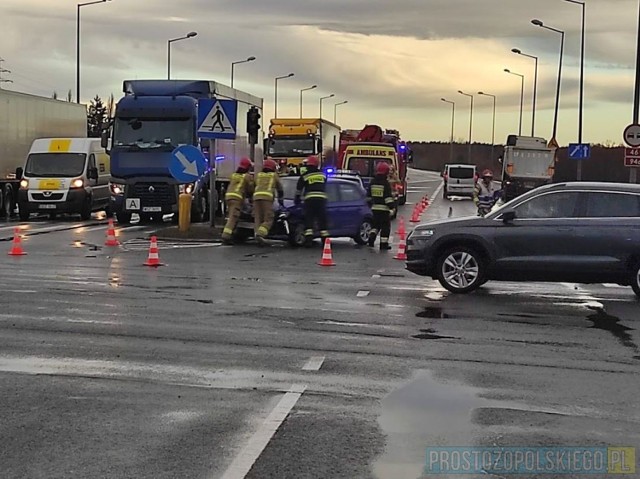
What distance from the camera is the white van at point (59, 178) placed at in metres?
30.7

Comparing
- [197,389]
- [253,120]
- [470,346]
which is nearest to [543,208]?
[470,346]

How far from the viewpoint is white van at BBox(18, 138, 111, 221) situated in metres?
30.7

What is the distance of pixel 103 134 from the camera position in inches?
1093

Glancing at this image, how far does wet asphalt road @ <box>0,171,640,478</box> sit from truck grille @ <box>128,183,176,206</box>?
40.6ft

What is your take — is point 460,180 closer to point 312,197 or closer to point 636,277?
point 312,197

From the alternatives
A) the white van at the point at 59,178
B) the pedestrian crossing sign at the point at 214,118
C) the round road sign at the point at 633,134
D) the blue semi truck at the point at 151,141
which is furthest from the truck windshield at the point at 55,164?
the round road sign at the point at 633,134

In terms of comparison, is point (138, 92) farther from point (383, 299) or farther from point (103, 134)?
point (383, 299)

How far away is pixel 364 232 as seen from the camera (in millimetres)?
22062

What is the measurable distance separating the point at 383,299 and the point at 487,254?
71.1 inches

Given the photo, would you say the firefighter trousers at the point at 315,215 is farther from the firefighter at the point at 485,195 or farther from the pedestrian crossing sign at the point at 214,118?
the firefighter at the point at 485,195

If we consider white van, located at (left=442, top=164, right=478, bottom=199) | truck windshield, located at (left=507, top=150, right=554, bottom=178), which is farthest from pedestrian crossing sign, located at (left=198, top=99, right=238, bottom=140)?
white van, located at (left=442, top=164, right=478, bottom=199)

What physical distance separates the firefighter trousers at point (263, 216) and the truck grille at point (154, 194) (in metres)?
7.32

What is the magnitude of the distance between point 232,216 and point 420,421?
14583 millimetres

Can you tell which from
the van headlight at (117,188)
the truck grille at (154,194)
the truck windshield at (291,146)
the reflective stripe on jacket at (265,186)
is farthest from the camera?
the truck windshield at (291,146)
